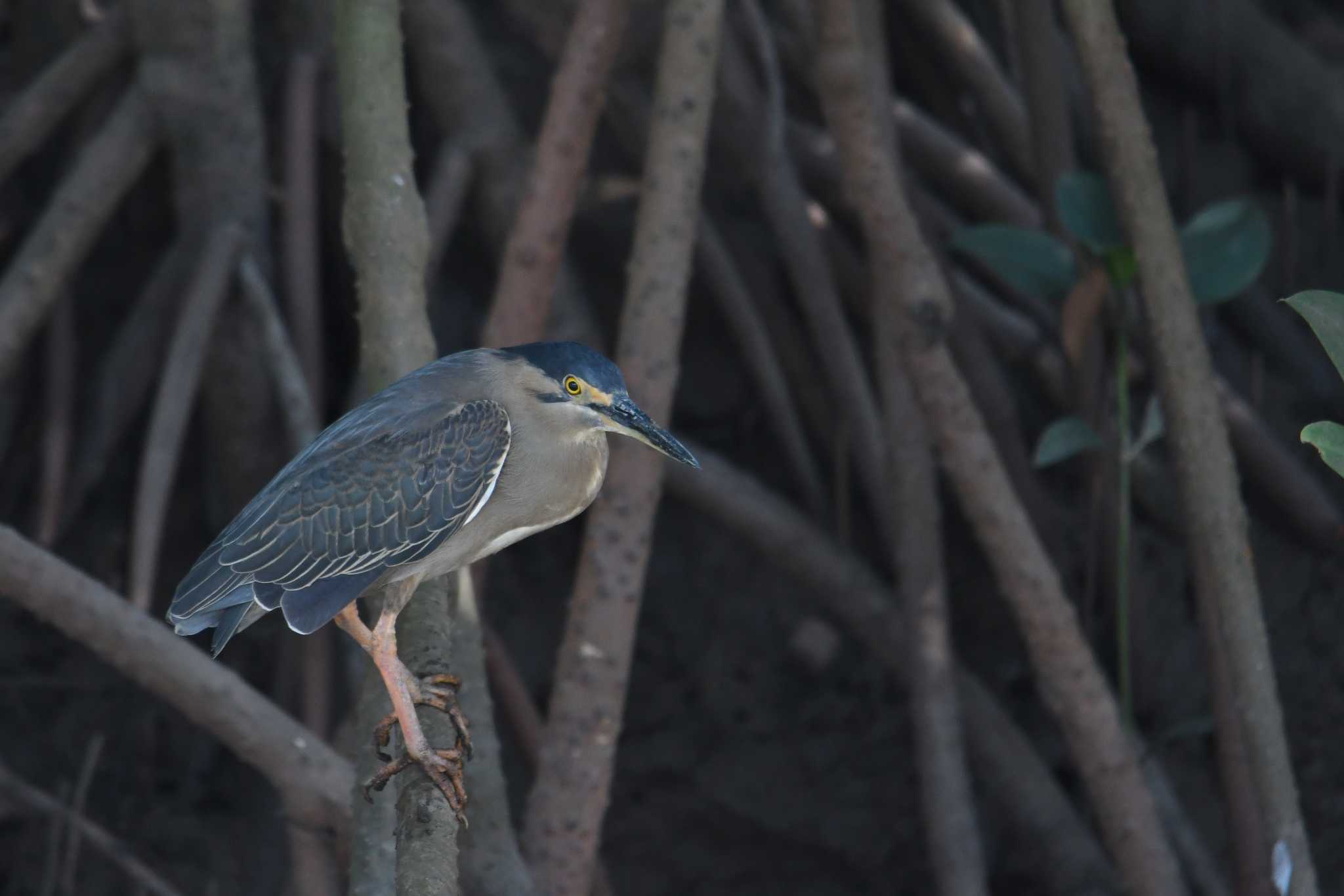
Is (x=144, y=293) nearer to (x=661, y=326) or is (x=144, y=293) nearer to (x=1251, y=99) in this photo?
(x=661, y=326)

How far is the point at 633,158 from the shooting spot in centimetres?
477

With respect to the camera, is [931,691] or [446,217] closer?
[931,691]

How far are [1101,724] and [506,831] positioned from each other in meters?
1.66

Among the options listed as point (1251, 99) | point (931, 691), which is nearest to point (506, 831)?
point (931, 691)

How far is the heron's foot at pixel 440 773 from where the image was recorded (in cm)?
221

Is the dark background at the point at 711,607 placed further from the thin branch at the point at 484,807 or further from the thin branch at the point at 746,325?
the thin branch at the point at 484,807

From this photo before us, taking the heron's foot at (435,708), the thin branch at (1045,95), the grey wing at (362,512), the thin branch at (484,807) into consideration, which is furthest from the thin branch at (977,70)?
the heron's foot at (435,708)

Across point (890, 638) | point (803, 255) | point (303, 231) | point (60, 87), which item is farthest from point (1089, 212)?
point (60, 87)

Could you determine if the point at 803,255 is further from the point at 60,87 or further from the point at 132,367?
the point at 60,87

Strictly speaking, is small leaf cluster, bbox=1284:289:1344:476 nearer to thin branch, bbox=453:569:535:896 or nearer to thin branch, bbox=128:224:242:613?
thin branch, bbox=453:569:535:896

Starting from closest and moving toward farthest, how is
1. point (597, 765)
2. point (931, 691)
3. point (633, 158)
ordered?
1. point (597, 765)
2. point (931, 691)
3. point (633, 158)

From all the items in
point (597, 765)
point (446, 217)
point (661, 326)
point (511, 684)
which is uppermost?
point (446, 217)

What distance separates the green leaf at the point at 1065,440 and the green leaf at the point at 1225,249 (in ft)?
1.35

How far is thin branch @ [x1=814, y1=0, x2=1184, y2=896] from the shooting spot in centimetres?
350
